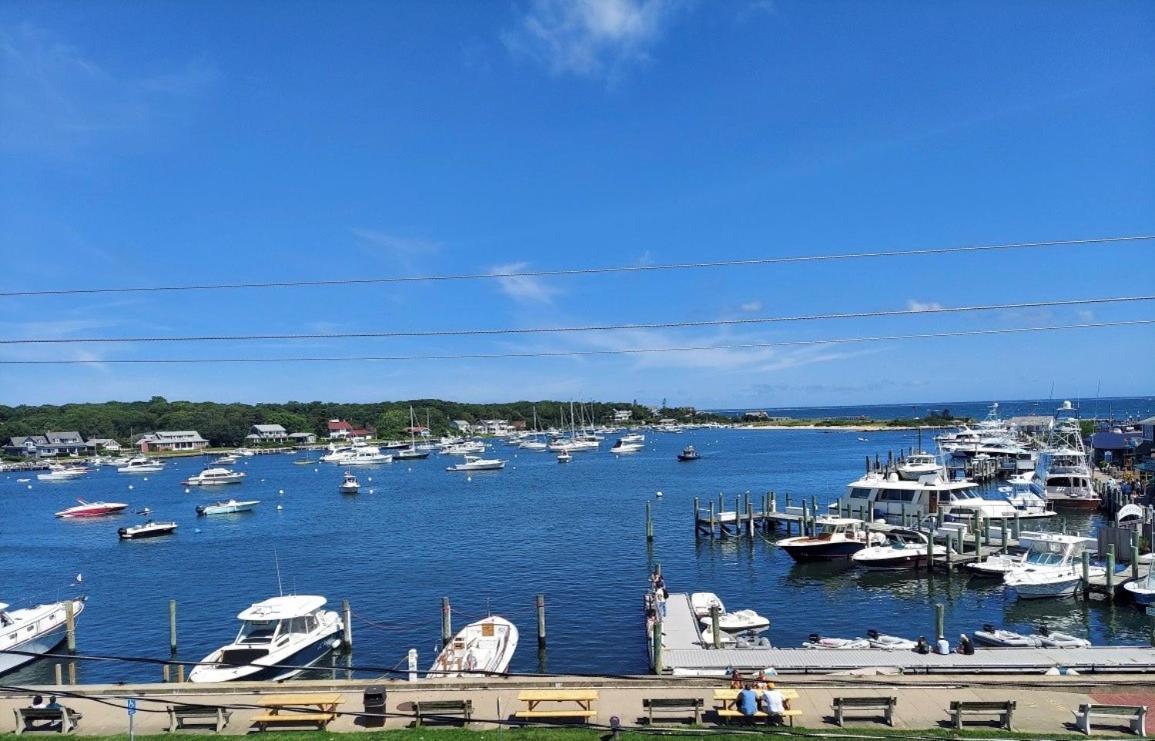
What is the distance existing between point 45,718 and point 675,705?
15.0 meters

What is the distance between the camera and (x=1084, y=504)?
6538 centimetres

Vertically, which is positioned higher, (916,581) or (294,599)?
(294,599)

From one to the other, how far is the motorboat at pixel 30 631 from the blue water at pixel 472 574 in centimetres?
120

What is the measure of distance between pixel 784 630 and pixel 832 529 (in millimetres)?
19522

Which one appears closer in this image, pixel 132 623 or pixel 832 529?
pixel 132 623

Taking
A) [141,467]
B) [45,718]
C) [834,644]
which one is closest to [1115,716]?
[834,644]

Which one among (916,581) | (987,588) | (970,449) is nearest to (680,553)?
(916,581)

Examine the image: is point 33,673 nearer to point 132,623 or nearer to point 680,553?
point 132,623

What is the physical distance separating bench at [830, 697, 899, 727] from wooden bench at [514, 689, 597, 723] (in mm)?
5592

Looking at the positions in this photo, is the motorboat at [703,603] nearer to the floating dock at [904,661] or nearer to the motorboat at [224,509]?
the floating dock at [904,661]

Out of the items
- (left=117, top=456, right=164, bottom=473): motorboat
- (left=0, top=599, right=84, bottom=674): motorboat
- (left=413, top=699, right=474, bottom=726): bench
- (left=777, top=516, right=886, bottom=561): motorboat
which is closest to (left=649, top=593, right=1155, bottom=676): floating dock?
(left=413, top=699, right=474, bottom=726): bench

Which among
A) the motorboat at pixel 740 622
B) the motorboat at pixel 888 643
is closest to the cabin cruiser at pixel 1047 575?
the motorboat at pixel 888 643

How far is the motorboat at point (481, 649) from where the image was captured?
27906mm

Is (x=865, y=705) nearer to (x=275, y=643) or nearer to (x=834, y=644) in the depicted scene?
(x=834, y=644)
